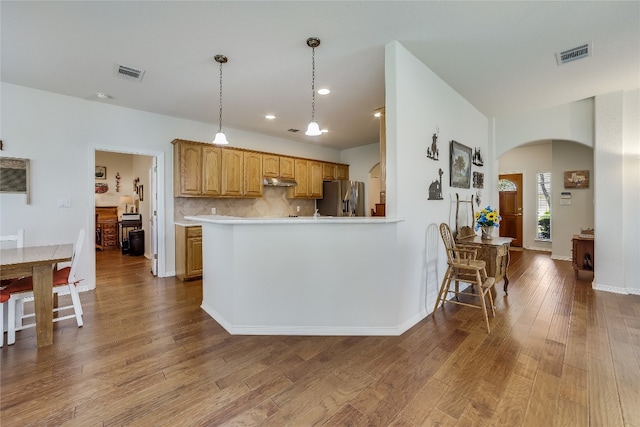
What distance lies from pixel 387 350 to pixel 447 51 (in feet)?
9.18

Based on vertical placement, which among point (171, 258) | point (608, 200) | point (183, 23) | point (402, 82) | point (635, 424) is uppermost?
point (183, 23)

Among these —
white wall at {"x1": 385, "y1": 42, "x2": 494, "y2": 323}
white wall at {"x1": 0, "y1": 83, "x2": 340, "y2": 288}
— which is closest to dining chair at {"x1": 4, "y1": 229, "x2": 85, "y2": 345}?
white wall at {"x1": 0, "y1": 83, "x2": 340, "y2": 288}

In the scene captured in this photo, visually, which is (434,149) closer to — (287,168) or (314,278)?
(314,278)

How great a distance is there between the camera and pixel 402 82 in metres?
2.71

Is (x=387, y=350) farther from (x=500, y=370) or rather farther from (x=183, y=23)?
(x=183, y=23)

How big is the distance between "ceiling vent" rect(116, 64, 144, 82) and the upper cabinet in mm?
1312

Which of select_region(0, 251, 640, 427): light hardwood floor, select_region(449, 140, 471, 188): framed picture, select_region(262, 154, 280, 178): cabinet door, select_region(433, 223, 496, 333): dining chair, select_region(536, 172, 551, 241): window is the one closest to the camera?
select_region(0, 251, 640, 427): light hardwood floor

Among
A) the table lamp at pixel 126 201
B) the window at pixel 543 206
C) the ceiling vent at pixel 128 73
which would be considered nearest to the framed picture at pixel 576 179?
the window at pixel 543 206

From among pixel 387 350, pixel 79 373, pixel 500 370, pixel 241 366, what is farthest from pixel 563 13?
pixel 79 373

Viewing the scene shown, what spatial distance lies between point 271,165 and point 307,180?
0.94m

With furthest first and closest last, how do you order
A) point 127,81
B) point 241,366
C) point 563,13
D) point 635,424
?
point 127,81 < point 563,13 < point 241,366 < point 635,424

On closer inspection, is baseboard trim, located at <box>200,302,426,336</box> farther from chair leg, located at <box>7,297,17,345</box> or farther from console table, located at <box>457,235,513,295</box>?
chair leg, located at <box>7,297,17,345</box>

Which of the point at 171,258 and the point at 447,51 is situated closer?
the point at 447,51

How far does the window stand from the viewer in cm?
689
